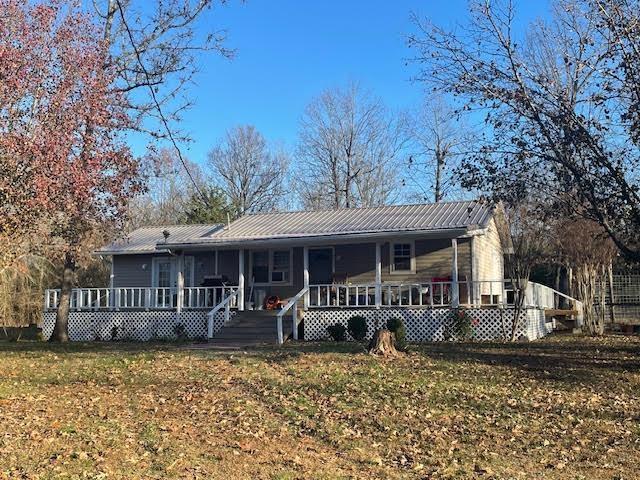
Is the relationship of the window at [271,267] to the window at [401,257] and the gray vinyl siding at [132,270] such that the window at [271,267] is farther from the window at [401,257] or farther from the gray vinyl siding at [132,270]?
the gray vinyl siding at [132,270]

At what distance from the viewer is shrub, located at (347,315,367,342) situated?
695 inches

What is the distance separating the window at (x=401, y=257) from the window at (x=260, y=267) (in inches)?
174

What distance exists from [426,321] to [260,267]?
22.4 ft

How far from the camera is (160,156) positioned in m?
17.6

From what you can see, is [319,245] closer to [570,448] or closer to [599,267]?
[599,267]

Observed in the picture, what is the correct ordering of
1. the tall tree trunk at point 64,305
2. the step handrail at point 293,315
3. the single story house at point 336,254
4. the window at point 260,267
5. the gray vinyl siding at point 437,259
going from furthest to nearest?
the window at point 260,267 < the gray vinyl siding at point 437,259 < the tall tree trunk at point 64,305 < the single story house at point 336,254 < the step handrail at point 293,315

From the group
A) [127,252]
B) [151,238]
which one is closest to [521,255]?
[127,252]

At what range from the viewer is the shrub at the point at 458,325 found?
Result: 1720cm

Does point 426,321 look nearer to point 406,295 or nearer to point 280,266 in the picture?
point 406,295

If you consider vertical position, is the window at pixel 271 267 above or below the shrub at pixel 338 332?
above

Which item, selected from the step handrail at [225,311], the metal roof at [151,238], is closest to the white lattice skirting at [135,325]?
the step handrail at [225,311]

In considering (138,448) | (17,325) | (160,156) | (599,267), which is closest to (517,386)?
(138,448)

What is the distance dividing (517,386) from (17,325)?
25.4 m

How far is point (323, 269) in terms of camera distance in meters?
21.5
